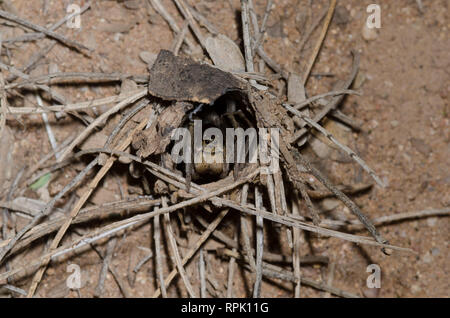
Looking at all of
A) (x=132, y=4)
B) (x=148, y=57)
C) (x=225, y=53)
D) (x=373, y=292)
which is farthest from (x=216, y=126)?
(x=373, y=292)

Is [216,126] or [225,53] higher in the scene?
[225,53]

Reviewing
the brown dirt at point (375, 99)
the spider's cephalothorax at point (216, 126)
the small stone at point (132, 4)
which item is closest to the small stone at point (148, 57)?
the brown dirt at point (375, 99)

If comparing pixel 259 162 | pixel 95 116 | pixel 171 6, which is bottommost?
pixel 259 162

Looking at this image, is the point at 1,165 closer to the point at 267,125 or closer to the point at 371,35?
the point at 267,125

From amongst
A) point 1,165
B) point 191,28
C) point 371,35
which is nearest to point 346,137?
point 371,35

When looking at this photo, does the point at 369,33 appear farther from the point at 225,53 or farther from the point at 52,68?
the point at 52,68

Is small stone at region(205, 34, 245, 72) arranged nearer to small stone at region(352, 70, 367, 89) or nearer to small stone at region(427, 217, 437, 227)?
small stone at region(352, 70, 367, 89)
